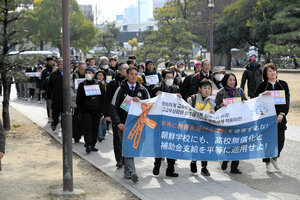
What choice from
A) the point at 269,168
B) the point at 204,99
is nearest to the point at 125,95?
the point at 204,99

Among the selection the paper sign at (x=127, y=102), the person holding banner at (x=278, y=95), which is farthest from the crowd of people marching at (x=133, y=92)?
the paper sign at (x=127, y=102)

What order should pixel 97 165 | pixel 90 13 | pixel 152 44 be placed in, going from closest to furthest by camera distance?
pixel 97 165, pixel 152 44, pixel 90 13

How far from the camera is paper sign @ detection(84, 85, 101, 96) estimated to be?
9.97 meters

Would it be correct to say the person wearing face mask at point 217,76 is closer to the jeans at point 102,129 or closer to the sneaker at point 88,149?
the sneaker at point 88,149

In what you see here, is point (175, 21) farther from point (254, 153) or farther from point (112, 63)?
point (254, 153)

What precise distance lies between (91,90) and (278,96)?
3.96m

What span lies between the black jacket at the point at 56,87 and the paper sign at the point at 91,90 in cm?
228

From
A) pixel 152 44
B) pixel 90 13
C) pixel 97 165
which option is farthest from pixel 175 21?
pixel 97 165

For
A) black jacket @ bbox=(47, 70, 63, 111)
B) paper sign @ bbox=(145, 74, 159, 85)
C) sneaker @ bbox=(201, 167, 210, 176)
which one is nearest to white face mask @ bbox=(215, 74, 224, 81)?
sneaker @ bbox=(201, 167, 210, 176)

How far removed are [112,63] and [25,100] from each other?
11.1 m

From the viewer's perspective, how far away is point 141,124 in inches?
293

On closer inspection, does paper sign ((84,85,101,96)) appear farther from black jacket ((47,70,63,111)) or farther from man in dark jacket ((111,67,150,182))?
man in dark jacket ((111,67,150,182))

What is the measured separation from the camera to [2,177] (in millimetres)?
7848

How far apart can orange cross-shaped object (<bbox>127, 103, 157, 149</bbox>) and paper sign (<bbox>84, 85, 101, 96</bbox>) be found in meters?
2.79
